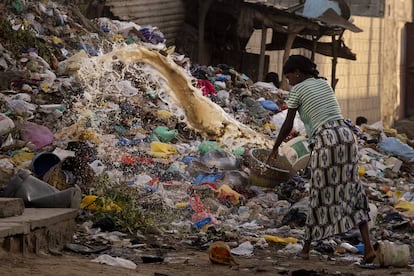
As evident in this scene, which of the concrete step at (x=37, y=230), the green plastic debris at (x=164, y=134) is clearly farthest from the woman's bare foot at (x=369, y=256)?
the green plastic debris at (x=164, y=134)

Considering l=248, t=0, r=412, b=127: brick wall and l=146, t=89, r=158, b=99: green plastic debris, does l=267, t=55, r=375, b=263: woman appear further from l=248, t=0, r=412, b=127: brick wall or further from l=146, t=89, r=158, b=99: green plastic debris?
l=248, t=0, r=412, b=127: brick wall

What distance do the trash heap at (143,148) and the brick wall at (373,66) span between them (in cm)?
585

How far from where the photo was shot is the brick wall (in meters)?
19.2

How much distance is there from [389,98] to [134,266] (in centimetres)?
1808

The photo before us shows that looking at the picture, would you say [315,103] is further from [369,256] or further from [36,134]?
[36,134]

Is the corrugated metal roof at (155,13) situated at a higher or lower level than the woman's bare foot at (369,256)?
higher

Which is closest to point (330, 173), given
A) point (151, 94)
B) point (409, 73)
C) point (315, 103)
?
point (315, 103)

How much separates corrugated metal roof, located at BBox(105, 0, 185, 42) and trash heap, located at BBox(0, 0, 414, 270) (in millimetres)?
1345

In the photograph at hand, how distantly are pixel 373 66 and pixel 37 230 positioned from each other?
1678 cm

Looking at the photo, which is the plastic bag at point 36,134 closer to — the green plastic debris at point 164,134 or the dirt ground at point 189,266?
the green plastic debris at point 164,134

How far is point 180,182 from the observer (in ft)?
27.7

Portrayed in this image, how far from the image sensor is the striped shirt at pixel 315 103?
611 cm

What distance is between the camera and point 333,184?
20.0 feet

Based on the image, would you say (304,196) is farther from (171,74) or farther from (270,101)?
(270,101)
